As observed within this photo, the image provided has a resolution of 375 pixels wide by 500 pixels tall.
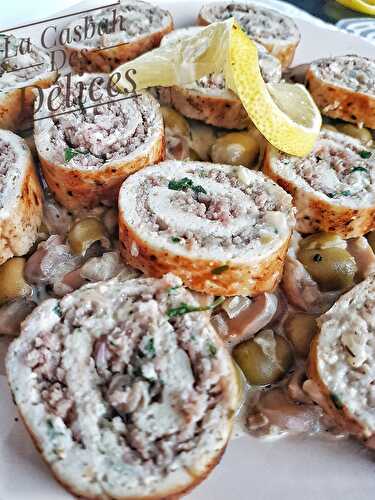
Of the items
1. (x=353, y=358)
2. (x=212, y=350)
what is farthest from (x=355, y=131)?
(x=212, y=350)

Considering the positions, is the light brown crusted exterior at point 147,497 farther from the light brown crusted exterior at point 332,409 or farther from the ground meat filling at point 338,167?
the ground meat filling at point 338,167

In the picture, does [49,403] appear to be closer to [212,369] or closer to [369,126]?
[212,369]

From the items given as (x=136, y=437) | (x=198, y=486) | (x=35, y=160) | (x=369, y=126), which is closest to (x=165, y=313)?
(x=136, y=437)

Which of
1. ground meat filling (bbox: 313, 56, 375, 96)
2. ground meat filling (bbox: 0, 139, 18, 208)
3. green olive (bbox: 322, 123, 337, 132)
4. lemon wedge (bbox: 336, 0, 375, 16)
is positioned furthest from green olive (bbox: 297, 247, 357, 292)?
lemon wedge (bbox: 336, 0, 375, 16)

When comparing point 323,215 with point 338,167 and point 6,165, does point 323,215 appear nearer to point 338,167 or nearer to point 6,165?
point 338,167

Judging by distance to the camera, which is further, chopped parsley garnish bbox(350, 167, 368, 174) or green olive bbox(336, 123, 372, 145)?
green olive bbox(336, 123, 372, 145)

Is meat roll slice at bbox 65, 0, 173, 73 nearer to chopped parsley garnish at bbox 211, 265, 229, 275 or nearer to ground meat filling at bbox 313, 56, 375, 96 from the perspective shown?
ground meat filling at bbox 313, 56, 375, 96

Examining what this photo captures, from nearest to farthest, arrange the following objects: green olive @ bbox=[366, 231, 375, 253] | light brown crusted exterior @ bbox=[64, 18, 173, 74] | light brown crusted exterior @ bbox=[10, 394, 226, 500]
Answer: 1. light brown crusted exterior @ bbox=[10, 394, 226, 500]
2. green olive @ bbox=[366, 231, 375, 253]
3. light brown crusted exterior @ bbox=[64, 18, 173, 74]
